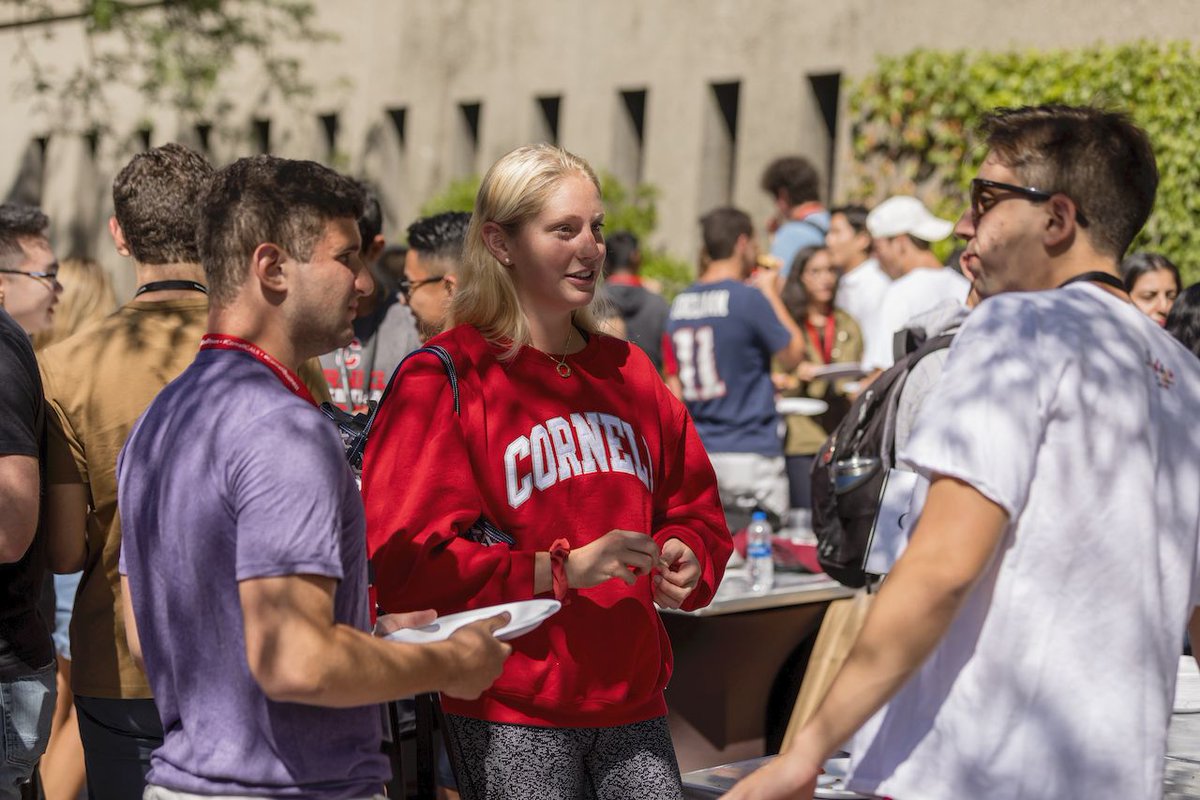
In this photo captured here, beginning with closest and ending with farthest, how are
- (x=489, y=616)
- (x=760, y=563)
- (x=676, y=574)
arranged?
1. (x=489, y=616)
2. (x=676, y=574)
3. (x=760, y=563)

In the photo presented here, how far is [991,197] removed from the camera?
99.3 inches

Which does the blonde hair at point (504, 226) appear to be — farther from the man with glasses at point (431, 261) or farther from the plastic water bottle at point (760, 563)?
the plastic water bottle at point (760, 563)

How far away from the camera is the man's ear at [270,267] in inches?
95.7

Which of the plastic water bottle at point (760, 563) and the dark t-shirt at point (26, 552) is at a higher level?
the dark t-shirt at point (26, 552)

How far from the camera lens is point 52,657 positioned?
Answer: 3.65 metres

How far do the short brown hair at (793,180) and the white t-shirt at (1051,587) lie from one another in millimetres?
8354

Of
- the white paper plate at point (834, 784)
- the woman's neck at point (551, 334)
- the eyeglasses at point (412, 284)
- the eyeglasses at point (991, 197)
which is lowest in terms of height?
the white paper plate at point (834, 784)

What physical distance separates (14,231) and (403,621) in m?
2.70

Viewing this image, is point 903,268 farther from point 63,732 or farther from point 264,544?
point 264,544

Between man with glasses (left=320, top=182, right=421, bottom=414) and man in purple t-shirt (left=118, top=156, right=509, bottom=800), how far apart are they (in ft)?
9.19

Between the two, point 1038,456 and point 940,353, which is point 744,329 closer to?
point 940,353

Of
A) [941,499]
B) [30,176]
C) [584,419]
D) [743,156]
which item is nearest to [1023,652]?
[941,499]

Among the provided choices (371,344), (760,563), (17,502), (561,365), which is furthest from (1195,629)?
(371,344)

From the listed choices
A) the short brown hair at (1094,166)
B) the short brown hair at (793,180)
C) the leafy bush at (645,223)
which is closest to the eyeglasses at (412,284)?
the short brown hair at (1094,166)
